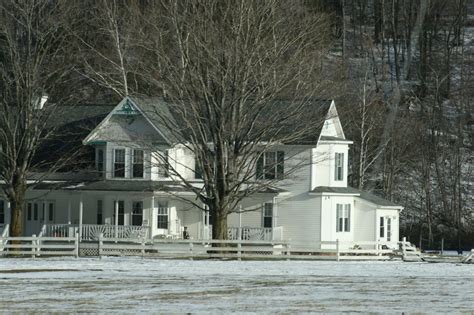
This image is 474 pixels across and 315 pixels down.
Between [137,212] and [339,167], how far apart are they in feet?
34.0

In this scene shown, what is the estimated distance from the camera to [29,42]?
2243 inches

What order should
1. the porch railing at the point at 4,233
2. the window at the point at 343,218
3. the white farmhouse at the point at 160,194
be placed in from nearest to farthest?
the porch railing at the point at 4,233
the white farmhouse at the point at 160,194
the window at the point at 343,218

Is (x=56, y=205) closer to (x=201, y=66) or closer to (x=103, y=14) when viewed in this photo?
(x=201, y=66)

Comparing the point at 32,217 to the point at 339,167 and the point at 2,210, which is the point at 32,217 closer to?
the point at 2,210

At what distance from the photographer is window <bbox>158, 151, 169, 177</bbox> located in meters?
57.7

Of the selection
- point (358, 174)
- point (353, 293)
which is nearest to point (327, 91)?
point (358, 174)

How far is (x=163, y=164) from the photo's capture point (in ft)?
193

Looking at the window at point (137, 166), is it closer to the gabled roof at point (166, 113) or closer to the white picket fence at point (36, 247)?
the gabled roof at point (166, 113)

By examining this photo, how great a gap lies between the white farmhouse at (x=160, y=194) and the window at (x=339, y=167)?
0.05 meters

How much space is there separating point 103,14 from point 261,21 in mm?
23243

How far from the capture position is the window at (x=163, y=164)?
189 ft

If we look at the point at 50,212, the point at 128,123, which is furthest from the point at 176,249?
the point at 50,212

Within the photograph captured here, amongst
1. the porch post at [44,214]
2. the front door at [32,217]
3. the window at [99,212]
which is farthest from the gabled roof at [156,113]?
the front door at [32,217]

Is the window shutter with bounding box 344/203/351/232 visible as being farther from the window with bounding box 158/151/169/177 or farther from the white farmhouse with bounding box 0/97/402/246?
the window with bounding box 158/151/169/177
